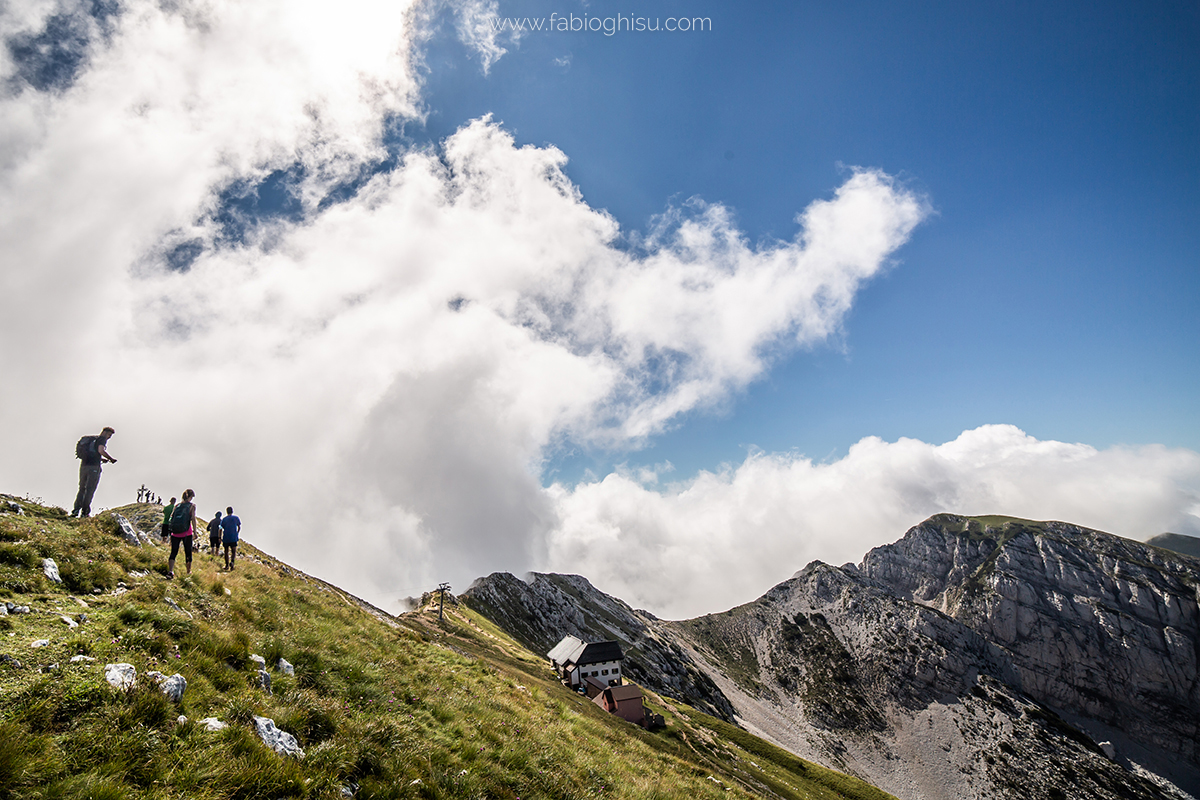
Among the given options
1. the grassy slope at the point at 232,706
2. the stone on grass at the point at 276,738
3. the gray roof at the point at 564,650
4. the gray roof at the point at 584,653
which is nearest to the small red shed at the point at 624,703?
the gray roof at the point at 584,653

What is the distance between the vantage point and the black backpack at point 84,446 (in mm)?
19062

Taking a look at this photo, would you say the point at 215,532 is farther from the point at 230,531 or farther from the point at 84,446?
the point at 84,446

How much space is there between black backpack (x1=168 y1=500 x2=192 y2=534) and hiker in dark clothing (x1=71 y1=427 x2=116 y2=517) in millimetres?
5076

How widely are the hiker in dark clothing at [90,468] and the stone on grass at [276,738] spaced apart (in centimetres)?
1828

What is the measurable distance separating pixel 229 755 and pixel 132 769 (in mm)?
1215

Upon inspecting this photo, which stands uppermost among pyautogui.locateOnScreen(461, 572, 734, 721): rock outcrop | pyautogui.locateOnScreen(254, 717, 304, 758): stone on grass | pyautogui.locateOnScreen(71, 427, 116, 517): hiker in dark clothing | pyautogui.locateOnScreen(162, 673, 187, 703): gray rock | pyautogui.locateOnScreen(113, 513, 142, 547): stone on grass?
pyautogui.locateOnScreen(71, 427, 116, 517): hiker in dark clothing

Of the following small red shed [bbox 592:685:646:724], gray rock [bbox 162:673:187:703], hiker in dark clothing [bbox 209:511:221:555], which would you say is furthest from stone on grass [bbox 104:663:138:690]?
small red shed [bbox 592:685:646:724]

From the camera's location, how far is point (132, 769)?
20.5ft

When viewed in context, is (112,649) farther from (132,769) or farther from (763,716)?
(763,716)

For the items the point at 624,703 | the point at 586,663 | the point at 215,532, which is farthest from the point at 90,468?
the point at 586,663

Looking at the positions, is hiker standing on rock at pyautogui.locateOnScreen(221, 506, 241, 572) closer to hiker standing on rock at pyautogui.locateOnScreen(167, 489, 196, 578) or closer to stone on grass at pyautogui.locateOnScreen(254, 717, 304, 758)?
hiker standing on rock at pyautogui.locateOnScreen(167, 489, 196, 578)

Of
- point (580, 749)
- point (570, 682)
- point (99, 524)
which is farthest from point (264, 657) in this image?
point (570, 682)

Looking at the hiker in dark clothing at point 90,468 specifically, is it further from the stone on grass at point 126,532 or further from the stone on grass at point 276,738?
A: the stone on grass at point 276,738

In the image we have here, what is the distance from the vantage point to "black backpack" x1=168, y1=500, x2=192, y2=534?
56.8 ft
